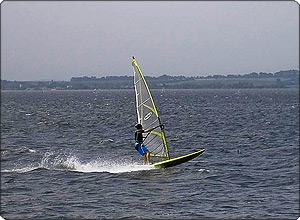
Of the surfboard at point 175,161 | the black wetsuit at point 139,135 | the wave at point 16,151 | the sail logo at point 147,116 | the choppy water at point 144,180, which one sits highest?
the sail logo at point 147,116

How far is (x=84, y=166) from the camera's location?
19.2 m

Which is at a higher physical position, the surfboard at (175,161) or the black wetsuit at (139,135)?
the black wetsuit at (139,135)

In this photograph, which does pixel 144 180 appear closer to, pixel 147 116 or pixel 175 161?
pixel 175 161

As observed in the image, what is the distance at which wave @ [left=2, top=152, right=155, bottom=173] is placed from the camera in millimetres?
18188

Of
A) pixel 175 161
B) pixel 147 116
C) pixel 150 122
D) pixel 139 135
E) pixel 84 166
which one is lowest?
pixel 84 166

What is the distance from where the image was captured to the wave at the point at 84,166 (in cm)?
1819

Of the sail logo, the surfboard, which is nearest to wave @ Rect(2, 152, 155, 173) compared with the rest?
the surfboard

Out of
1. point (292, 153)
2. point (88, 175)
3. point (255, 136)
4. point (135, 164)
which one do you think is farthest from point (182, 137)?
point (88, 175)

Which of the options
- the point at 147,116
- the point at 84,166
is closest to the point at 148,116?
the point at 147,116

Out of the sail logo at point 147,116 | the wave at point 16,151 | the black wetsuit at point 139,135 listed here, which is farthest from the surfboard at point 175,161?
the wave at point 16,151

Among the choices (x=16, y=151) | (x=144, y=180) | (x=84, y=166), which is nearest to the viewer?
(x=144, y=180)

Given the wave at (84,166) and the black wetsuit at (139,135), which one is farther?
the wave at (84,166)

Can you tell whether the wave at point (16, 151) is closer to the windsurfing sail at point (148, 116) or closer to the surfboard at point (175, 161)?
the windsurfing sail at point (148, 116)

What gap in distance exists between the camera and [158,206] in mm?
13500
